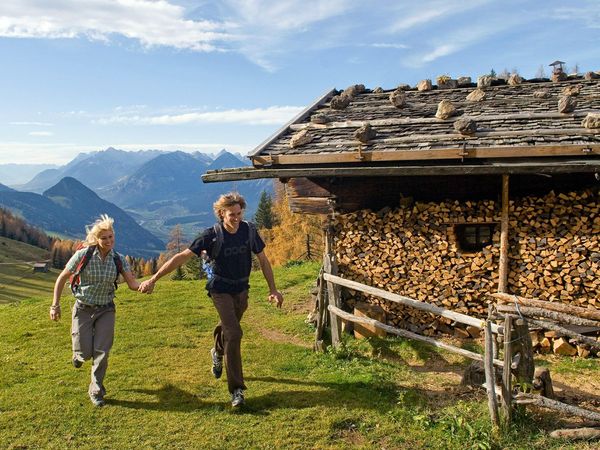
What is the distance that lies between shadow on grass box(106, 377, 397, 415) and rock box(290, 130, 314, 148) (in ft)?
15.2

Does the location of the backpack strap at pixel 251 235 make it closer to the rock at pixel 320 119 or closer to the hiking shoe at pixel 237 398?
the hiking shoe at pixel 237 398

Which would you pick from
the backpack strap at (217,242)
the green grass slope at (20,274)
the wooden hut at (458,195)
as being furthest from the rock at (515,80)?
the green grass slope at (20,274)

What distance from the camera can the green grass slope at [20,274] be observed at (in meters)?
78.9

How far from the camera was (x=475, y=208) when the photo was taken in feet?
27.4

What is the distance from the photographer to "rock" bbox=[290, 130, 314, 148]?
9.37 meters

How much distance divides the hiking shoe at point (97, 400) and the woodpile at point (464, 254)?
482cm

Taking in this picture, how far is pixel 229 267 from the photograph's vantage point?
5.92 meters

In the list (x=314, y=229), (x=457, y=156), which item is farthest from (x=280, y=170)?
(x=314, y=229)

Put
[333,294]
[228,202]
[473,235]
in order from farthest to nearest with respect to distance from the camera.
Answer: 1. [473,235]
2. [333,294]
3. [228,202]

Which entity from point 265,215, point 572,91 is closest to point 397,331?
point 572,91

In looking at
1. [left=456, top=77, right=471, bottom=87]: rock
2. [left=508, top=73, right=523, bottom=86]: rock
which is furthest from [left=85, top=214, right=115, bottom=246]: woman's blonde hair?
[left=508, top=73, right=523, bottom=86]: rock

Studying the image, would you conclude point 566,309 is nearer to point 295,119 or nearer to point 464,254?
→ point 464,254

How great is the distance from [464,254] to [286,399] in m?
4.18

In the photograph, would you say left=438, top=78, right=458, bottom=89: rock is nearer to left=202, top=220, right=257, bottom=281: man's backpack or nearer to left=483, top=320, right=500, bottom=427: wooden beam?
left=202, top=220, right=257, bottom=281: man's backpack
